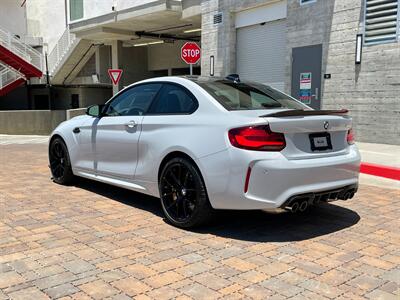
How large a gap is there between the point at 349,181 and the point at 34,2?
31.4 meters

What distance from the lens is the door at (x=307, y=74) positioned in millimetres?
13148

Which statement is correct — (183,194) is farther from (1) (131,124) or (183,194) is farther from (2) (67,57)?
(2) (67,57)

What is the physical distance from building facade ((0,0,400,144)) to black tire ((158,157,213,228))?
323 inches

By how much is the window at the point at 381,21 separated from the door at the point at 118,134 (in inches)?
312

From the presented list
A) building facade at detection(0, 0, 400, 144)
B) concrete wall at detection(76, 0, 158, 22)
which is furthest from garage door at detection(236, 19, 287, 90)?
concrete wall at detection(76, 0, 158, 22)

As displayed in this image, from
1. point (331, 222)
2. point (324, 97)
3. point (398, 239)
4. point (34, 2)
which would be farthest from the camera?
point (34, 2)

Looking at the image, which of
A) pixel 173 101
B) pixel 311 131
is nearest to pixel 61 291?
pixel 173 101

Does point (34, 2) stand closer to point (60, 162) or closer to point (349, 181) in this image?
point (60, 162)

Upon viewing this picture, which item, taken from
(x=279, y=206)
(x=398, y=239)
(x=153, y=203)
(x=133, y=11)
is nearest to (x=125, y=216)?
(x=153, y=203)

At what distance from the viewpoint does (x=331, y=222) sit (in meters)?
5.00

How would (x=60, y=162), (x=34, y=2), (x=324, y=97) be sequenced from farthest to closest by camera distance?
1. (x=34, y=2)
2. (x=324, y=97)
3. (x=60, y=162)

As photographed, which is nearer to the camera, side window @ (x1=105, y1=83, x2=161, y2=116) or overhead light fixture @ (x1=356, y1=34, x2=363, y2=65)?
side window @ (x1=105, y1=83, x2=161, y2=116)

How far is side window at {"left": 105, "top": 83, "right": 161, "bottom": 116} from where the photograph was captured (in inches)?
213

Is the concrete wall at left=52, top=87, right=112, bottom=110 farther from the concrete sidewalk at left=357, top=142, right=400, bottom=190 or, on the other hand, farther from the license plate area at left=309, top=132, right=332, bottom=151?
the license plate area at left=309, top=132, right=332, bottom=151
